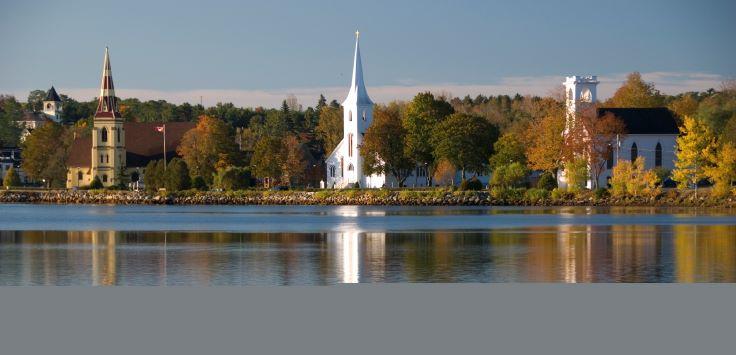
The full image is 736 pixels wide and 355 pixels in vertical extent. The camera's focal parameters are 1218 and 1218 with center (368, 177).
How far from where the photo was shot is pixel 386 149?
115 m

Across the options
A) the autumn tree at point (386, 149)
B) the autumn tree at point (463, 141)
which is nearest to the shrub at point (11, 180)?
the autumn tree at point (386, 149)

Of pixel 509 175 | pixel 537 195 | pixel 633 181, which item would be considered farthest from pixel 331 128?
pixel 633 181

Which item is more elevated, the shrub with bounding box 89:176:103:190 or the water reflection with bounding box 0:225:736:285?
the shrub with bounding box 89:176:103:190

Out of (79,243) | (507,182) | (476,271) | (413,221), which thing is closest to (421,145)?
(507,182)

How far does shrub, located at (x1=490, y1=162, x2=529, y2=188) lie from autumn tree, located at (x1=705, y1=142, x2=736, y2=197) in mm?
18908

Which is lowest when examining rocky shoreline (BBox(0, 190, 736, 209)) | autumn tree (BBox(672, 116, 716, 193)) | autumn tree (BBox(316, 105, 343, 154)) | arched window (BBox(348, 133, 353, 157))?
rocky shoreline (BBox(0, 190, 736, 209))

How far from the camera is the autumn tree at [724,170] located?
84312mm

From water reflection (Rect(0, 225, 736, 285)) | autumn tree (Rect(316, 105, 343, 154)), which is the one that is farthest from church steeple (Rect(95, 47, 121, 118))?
water reflection (Rect(0, 225, 736, 285))

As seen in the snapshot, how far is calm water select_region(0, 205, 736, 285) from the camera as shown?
1318 inches

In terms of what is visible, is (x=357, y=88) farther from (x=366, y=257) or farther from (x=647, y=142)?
(x=366, y=257)

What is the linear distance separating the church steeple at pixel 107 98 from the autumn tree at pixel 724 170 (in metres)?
75.7

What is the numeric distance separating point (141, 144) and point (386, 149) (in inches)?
1625

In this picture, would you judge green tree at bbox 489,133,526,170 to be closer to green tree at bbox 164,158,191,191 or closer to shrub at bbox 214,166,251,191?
shrub at bbox 214,166,251,191

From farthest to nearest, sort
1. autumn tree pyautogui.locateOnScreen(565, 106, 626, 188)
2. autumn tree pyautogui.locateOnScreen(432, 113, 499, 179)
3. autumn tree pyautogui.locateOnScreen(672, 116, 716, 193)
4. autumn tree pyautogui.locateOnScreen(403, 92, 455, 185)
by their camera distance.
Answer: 1. autumn tree pyautogui.locateOnScreen(403, 92, 455, 185)
2. autumn tree pyautogui.locateOnScreen(432, 113, 499, 179)
3. autumn tree pyautogui.locateOnScreen(565, 106, 626, 188)
4. autumn tree pyautogui.locateOnScreen(672, 116, 716, 193)
